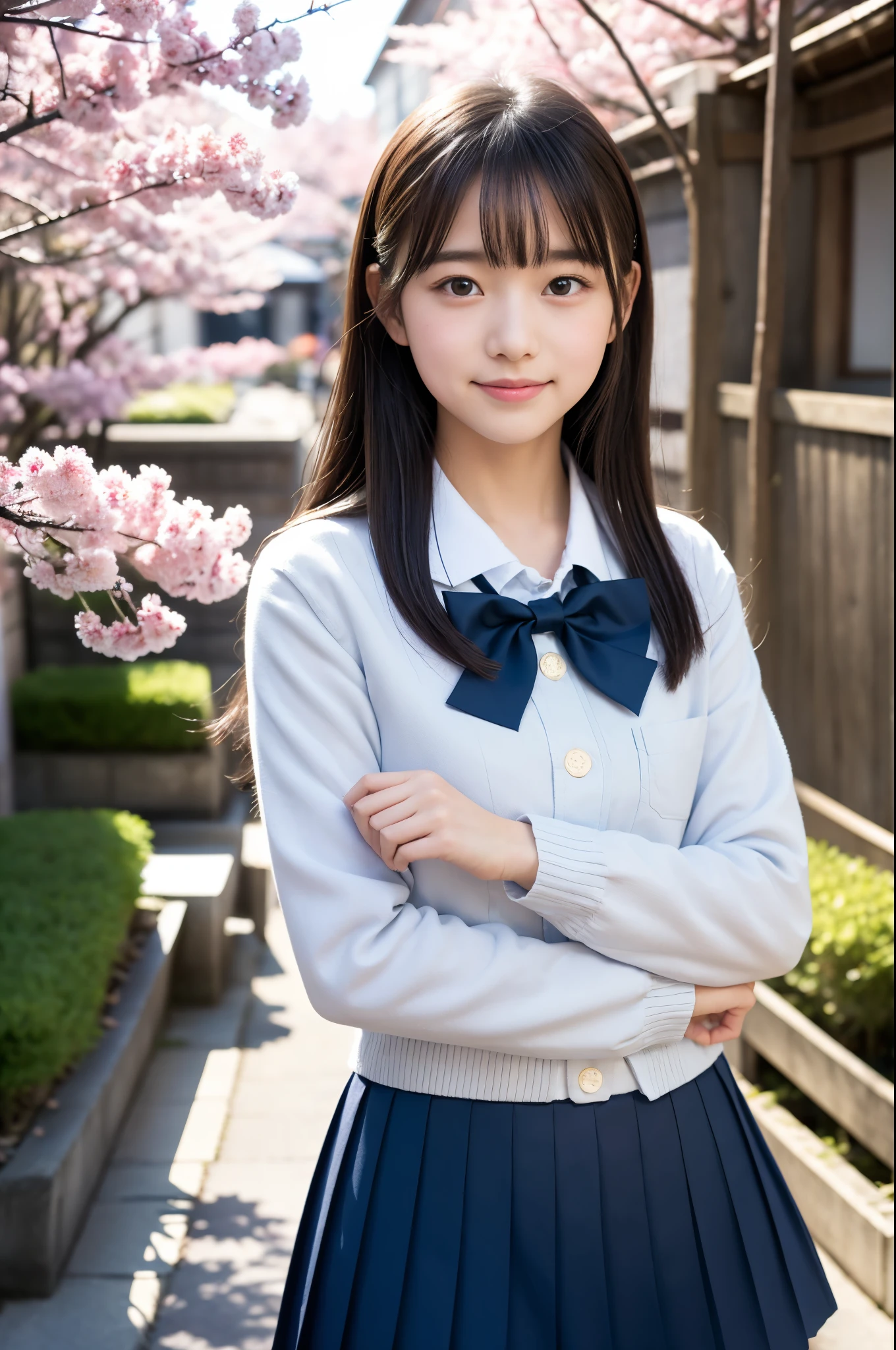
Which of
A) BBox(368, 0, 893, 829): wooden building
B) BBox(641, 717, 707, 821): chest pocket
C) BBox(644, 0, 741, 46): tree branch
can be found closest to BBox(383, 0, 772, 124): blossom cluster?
BBox(644, 0, 741, 46): tree branch

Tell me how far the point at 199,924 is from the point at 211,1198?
1.32m

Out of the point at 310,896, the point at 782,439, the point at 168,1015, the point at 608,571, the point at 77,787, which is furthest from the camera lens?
the point at 77,787

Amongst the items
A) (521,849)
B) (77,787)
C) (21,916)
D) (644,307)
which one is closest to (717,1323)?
(521,849)

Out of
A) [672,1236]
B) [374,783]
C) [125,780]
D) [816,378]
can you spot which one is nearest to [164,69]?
[374,783]

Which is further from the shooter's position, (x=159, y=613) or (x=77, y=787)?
(x=77, y=787)

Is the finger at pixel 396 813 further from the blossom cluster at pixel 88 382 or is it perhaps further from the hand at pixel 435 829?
the blossom cluster at pixel 88 382

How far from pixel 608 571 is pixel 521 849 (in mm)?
424

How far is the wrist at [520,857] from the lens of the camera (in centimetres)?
141

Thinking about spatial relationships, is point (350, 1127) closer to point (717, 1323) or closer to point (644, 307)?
point (717, 1323)

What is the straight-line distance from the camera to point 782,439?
4066 mm

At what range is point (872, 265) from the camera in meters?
4.13

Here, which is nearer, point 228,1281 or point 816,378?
point 228,1281

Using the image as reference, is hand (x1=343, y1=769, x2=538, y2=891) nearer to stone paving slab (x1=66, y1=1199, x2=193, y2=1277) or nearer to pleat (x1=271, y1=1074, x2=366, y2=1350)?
pleat (x1=271, y1=1074, x2=366, y2=1350)

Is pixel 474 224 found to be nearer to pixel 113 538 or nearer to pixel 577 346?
pixel 577 346
